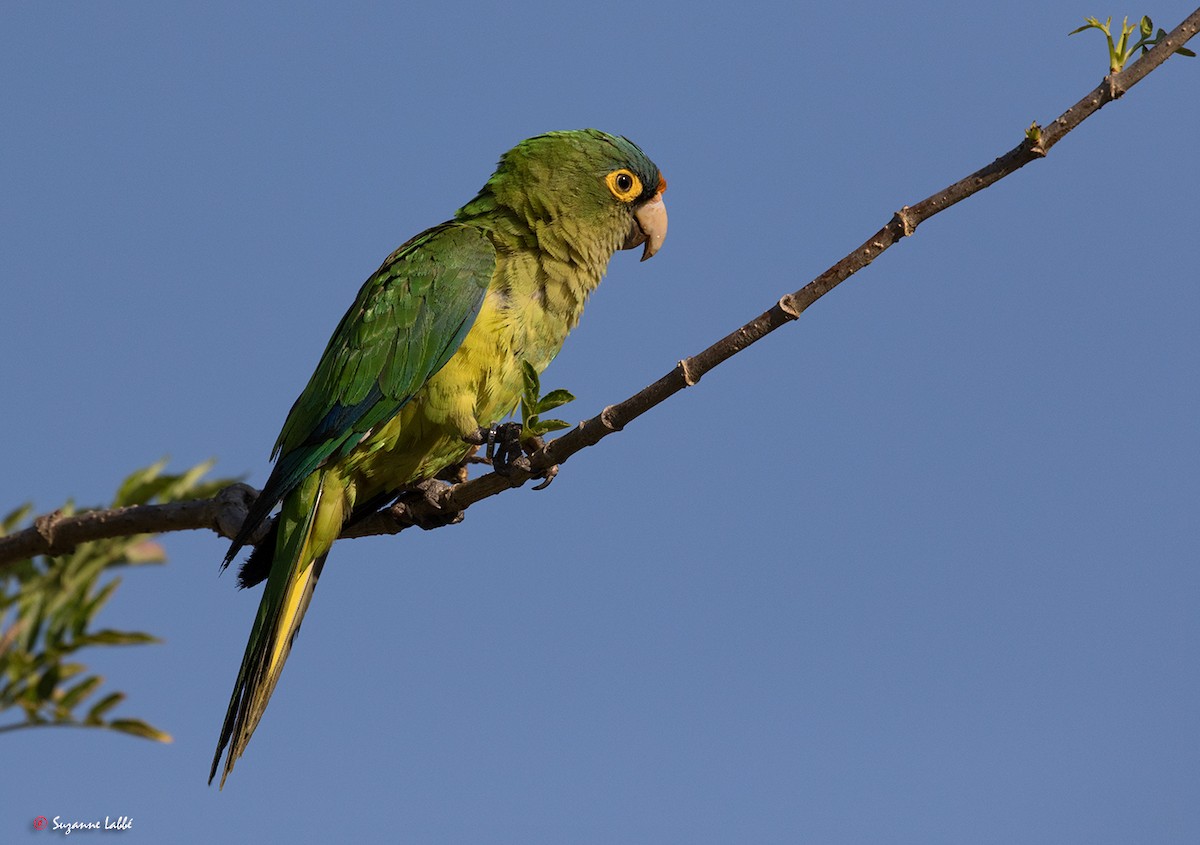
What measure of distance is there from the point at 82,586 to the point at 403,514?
1362 millimetres

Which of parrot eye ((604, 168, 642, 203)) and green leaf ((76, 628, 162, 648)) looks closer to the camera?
green leaf ((76, 628, 162, 648))

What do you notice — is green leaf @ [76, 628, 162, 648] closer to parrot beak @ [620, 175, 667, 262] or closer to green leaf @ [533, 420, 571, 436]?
green leaf @ [533, 420, 571, 436]

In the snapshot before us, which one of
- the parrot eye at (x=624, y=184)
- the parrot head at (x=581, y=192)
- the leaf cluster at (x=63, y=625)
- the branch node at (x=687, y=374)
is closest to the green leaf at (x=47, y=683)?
the leaf cluster at (x=63, y=625)

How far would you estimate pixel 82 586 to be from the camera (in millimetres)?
3879

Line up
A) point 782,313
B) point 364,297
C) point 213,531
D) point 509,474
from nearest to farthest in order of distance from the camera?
point 782,313 → point 509,474 → point 213,531 → point 364,297

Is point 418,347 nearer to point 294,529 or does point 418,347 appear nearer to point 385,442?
point 385,442

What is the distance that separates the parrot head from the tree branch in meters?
1.60

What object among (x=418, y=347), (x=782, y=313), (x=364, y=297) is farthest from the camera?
(x=364, y=297)

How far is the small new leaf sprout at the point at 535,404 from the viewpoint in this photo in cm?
369

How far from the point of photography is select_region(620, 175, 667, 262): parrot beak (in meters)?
5.96

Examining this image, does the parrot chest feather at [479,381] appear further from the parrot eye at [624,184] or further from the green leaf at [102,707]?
the green leaf at [102,707]

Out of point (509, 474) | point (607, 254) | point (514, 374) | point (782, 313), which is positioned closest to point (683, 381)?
point (782, 313)

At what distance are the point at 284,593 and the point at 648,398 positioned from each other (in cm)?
219

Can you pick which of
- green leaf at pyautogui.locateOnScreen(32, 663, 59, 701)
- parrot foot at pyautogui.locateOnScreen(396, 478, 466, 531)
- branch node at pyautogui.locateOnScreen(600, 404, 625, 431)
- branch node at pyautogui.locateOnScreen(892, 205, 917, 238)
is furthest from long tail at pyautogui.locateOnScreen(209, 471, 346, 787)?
branch node at pyautogui.locateOnScreen(892, 205, 917, 238)
